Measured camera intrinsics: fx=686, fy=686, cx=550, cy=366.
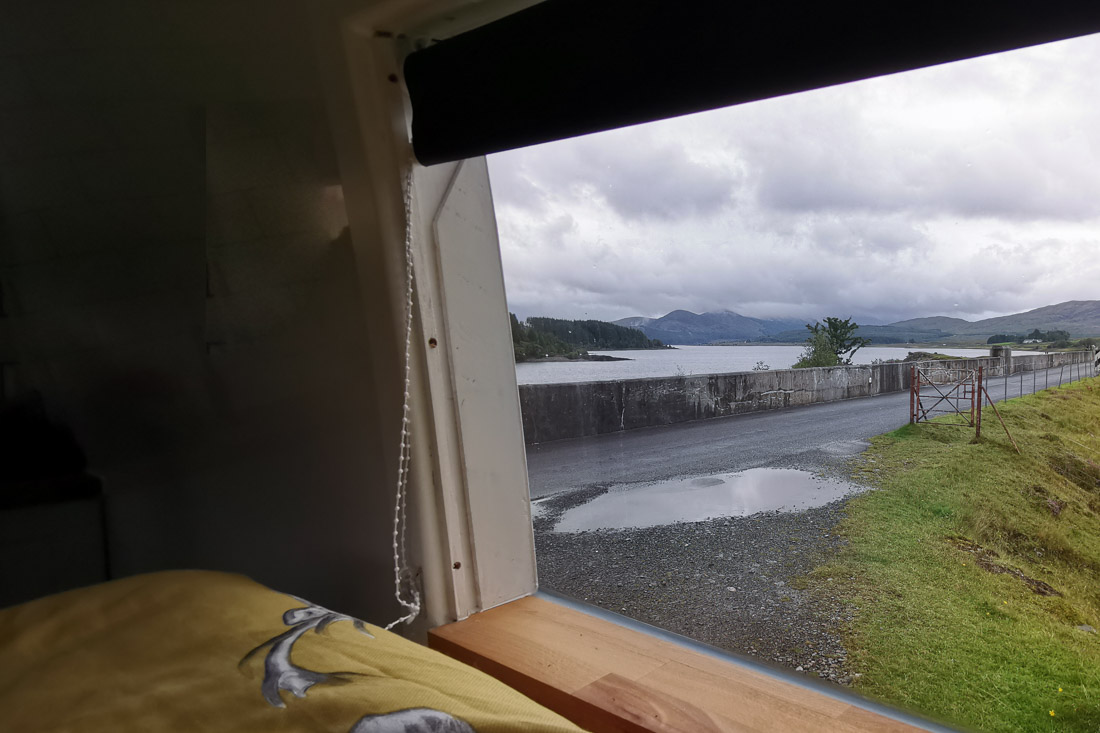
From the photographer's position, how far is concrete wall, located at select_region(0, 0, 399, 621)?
1.63 meters

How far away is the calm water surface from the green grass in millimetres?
132

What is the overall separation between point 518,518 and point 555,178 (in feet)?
2.49

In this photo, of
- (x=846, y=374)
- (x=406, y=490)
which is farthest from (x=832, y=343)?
(x=406, y=490)

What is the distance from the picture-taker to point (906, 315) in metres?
1.04

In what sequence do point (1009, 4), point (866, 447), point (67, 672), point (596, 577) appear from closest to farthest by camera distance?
point (1009, 4) < point (67, 672) < point (866, 447) < point (596, 577)

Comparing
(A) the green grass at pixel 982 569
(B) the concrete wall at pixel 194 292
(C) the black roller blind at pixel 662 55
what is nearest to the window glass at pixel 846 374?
(A) the green grass at pixel 982 569

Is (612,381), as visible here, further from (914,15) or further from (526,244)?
(914,15)

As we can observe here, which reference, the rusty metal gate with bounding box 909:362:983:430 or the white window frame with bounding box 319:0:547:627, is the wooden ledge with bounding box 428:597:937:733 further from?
the rusty metal gate with bounding box 909:362:983:430

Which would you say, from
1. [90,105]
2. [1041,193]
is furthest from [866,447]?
[90,105]

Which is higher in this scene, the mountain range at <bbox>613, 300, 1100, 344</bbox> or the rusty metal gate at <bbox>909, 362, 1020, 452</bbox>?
the mountain range at <bbox>613, 300, 1100, 344</bbox>

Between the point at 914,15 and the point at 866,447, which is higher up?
the point at 914,15

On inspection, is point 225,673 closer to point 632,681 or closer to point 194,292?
point 632,681

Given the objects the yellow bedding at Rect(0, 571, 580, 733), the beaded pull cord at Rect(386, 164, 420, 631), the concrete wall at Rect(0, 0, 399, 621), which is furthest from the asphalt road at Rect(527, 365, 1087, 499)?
the yellow bedding at Rect(0, 571, 580, 733)

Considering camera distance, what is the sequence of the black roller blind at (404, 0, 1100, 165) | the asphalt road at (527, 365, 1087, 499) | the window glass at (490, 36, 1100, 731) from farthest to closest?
1. the asphalt road at (527, 365, 1087, 499)
2. the window glass at (490, 36, 1100, 731)
3. the black roller blind at (404, 0, 1100, 165)
